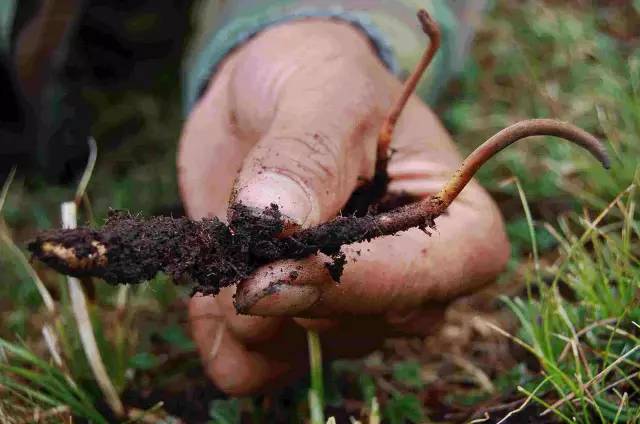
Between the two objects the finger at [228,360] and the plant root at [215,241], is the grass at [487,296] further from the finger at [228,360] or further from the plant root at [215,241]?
the plant root at [215,241]

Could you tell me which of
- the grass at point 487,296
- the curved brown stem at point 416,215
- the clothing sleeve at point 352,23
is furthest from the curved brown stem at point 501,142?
the clothing sleeve at point 352,23

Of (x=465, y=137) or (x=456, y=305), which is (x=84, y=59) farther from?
(x=456, y=305)

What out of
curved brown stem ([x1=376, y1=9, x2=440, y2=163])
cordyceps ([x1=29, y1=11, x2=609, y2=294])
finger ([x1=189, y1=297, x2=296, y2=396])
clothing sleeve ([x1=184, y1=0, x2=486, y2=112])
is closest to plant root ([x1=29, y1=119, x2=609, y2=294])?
cordyceps ([x1=29, y1=11, x2=609, y2=294])

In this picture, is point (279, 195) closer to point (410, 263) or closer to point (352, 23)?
point (410, 263)

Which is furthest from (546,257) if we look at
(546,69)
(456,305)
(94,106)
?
(94,106)

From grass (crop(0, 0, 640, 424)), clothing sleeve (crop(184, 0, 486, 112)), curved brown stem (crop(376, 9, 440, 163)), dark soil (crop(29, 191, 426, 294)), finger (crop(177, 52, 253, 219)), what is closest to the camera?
dark soil (crop(29, 191, 426, 294))

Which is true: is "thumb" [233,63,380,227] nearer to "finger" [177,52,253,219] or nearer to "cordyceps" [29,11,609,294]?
"cordyceps" [29,11,609,294]

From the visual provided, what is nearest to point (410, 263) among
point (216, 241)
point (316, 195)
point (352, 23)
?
point (316, 195)
